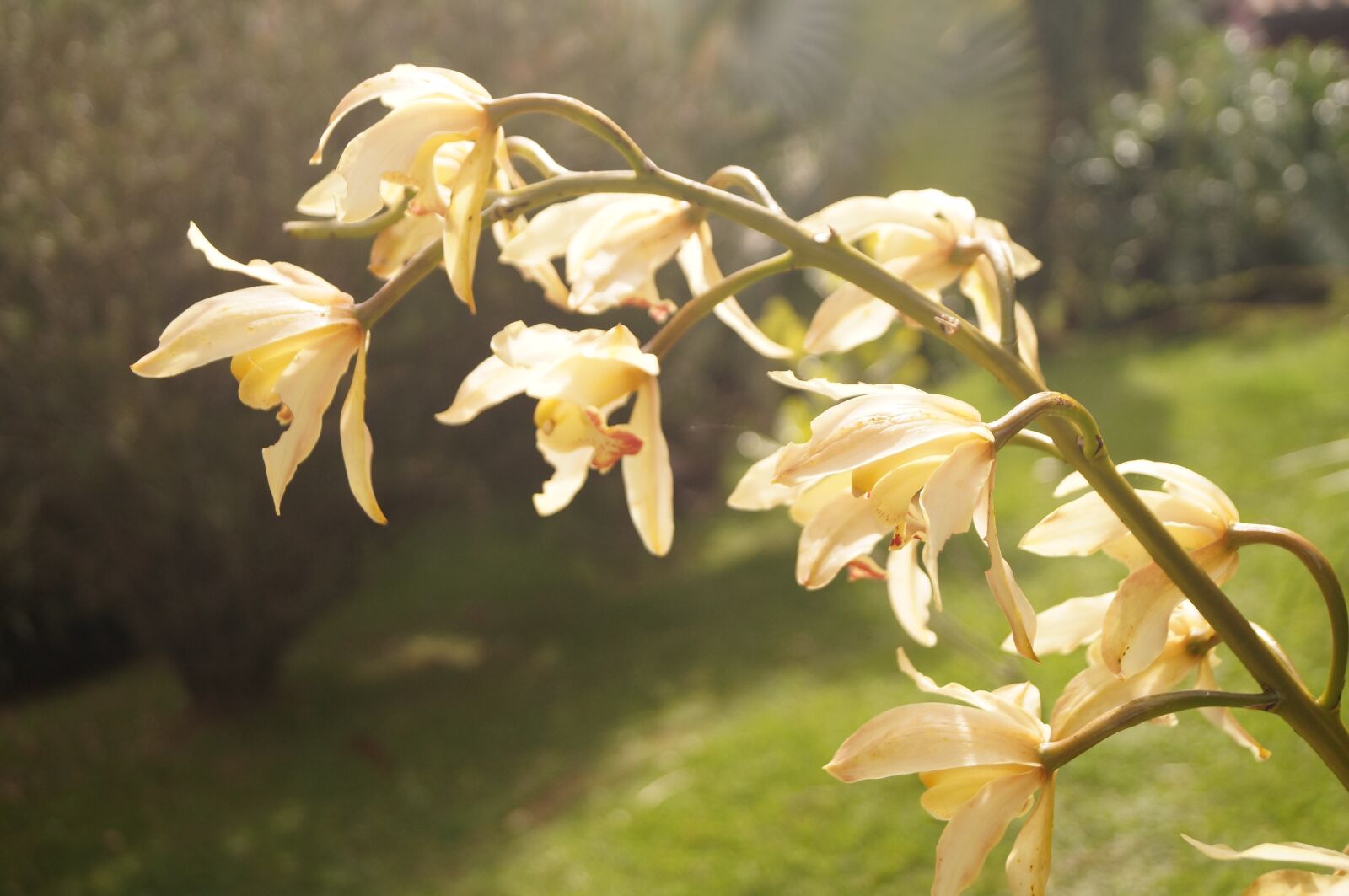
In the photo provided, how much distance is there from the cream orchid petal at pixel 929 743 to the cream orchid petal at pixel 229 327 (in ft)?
1.15

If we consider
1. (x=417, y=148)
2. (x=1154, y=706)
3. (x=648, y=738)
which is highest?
(x=417, y=148)

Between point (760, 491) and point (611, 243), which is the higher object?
point (611, 243)

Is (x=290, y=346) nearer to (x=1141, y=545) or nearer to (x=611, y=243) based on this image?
(x=611, y=243)

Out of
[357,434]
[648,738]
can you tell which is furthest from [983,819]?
[648,738]

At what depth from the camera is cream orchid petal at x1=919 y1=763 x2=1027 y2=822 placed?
0.61m

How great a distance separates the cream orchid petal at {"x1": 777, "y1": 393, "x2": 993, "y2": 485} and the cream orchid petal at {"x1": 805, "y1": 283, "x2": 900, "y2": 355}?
0.69ft

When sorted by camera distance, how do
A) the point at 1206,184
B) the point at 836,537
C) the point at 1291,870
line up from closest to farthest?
the point at 1291,870 → the point at 836,537 → the point at 1206,184

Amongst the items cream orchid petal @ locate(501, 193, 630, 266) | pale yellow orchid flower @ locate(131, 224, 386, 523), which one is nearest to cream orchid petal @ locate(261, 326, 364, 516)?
pale yellow orchid flower @ locate(131, 224, 386, 523)

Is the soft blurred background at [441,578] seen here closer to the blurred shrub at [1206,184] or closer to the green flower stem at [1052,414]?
the blurred shrub at [1206,184]

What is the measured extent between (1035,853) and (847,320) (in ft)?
1.11

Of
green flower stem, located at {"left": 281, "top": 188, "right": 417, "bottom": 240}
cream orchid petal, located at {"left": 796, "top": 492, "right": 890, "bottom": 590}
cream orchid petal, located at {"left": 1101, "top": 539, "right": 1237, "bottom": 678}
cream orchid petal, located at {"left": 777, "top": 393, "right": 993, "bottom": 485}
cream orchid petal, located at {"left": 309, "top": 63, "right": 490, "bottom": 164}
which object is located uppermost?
cream orchid petal, located at {"left": 309, "top": 63, "right": 490, "bottom": 164}

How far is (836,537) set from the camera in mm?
637

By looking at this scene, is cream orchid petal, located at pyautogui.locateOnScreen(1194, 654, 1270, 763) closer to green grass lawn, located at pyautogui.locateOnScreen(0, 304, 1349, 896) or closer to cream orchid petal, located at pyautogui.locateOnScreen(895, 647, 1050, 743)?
cream orchid petal, located at pyautogui.locateOnScreen(895, 647, 1050, 743)

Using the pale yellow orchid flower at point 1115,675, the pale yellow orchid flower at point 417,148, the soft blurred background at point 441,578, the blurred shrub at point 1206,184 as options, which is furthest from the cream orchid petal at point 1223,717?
the blurred shrub at point 1206,184
